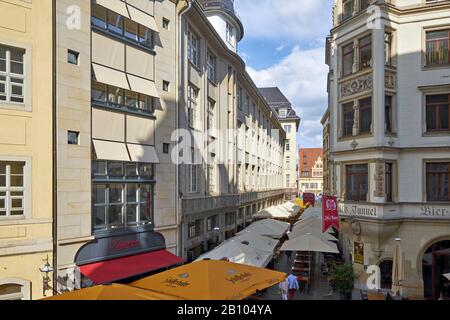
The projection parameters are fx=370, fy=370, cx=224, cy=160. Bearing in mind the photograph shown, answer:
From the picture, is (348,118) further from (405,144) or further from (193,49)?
(193,49)

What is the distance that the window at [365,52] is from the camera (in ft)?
59.7

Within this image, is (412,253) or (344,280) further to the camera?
(412,253)

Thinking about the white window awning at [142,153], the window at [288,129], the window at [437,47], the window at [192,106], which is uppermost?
the window at [288,129]

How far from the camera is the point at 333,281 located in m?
16.6

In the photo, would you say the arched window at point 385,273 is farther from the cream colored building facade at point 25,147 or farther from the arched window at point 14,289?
the arched window at point 14,289

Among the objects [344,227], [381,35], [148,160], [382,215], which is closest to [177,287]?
[148,160]

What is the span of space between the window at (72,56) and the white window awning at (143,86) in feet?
8.32

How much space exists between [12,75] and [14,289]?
7.07m

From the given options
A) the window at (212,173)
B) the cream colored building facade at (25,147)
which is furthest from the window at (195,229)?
the cream colored building facade at (25,147)

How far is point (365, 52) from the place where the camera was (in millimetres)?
18453

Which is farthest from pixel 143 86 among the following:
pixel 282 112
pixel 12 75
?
pixel 282 112

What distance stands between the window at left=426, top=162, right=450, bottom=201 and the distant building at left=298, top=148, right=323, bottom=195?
85.6 metres

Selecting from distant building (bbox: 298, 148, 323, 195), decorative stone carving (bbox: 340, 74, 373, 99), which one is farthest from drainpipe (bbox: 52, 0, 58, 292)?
distant building (bbox: 298, 148, 323, 195)
